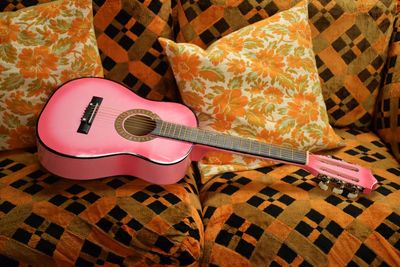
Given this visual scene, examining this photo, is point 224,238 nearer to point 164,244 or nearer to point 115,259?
point 164,244

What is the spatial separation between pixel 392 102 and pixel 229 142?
2.24ft

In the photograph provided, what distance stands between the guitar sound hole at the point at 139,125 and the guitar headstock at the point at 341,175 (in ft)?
1.55

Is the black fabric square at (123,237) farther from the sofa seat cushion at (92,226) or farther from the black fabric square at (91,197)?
the black fabric square at (91,197)

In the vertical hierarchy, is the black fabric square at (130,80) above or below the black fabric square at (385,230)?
above

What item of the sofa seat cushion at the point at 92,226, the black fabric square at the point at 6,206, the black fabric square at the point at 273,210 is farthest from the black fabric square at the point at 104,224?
the black fabric square at the point at 273,210

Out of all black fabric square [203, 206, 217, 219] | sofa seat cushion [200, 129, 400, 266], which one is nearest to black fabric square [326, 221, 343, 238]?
sofa seat cushion [200, 129, 400, 266]

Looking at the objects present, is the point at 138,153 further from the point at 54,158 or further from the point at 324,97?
the point at 324,97

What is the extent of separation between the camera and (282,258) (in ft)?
3.22

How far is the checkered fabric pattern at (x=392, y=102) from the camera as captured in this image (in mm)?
1328

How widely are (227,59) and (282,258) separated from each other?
60cm

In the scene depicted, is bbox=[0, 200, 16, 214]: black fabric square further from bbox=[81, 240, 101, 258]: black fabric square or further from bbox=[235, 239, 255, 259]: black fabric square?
bbox=[235, 239, 255, 259]: black fabric square

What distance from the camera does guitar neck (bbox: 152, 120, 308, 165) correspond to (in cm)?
107

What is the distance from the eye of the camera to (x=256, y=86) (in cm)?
119

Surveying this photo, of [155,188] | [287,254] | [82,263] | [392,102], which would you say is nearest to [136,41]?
[155,188]
